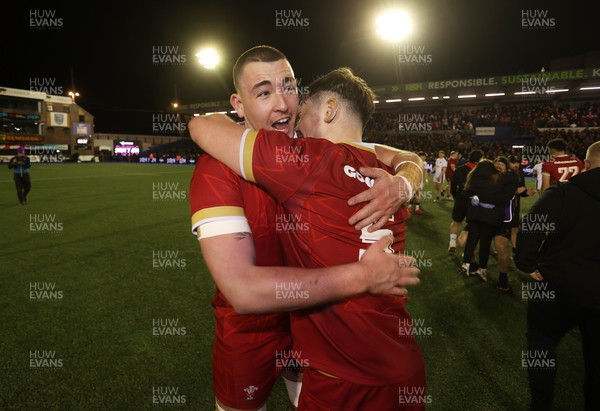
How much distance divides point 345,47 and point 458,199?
2892cm

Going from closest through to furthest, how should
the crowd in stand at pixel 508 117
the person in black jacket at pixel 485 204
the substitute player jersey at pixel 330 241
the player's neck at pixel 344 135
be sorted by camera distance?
the substitute player jersey at pixel 330 241 < the player's neck at pixel 344 135 < the person in black jacket at pixel 485 204 < the crowd in stand at pixel 508 117

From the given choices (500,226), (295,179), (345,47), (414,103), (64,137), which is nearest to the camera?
(295,179)

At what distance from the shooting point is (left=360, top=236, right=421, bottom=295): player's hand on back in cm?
139

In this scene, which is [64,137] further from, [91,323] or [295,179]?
[295,179]

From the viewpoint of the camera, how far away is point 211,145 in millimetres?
1490

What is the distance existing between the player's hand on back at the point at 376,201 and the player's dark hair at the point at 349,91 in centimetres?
45

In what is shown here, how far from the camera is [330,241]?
1.45m

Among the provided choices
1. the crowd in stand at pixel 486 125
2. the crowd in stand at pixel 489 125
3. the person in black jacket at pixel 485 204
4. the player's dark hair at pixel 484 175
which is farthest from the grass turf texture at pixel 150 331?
the crowd in stand at pixel 486 125

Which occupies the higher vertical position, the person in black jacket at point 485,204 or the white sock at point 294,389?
the person in black jacket at point 485,204

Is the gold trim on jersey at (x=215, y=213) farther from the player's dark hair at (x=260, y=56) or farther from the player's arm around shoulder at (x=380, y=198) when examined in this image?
the player's dark hair at (x=260, y=56)

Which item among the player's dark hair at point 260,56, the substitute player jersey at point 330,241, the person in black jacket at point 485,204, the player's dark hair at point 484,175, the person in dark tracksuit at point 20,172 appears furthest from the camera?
the person in dark tracksuit at point 20,172

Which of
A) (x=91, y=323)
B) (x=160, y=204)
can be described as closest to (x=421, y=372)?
(x=91, y=323)

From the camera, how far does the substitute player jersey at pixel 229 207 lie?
1.38 metres

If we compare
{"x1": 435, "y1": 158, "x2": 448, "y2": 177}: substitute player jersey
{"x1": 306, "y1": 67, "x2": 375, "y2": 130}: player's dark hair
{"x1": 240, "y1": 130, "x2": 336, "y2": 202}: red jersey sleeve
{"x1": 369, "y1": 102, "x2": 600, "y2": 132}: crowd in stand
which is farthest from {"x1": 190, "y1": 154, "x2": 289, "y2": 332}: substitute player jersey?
{"x1": 369, "y1": 102, "x2": 600, "y2": 132}: crowd in stand
